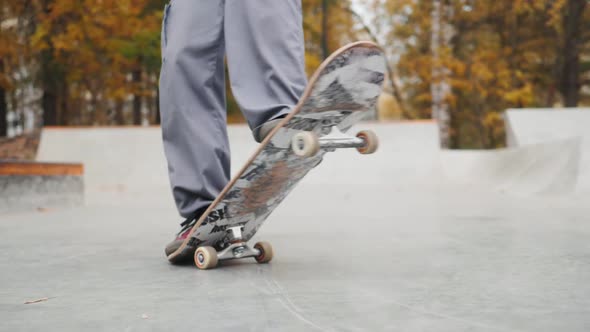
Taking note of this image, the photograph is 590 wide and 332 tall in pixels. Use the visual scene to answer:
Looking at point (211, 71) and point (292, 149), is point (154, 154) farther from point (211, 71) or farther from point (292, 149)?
point (292, 149)

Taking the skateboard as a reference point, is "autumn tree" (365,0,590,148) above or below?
below

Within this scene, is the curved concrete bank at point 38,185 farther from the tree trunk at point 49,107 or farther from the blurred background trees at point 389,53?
the tree trunk at point 49,107

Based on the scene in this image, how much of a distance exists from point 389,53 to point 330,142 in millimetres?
19649

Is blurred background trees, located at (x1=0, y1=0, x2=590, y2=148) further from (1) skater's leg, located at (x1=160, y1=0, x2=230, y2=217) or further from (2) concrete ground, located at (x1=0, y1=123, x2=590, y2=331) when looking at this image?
(1) skater's leg, located at (x1=160, y1=0, x2=230, y2=217)

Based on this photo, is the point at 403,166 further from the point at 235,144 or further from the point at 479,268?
the point at 479,268

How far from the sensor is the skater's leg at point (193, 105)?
2.09 metres

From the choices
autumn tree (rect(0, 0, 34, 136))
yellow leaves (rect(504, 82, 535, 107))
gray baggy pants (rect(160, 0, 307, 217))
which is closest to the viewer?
gray baggy pants (rect(160, 0, 307, 217))

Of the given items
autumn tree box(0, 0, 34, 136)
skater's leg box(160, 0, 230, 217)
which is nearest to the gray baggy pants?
skater's leg box(160, 0, 230, 217)

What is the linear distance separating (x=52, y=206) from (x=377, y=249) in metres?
3.49

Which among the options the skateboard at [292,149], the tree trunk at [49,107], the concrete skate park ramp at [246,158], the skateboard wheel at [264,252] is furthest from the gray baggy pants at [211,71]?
the tree trunk at [49,107]

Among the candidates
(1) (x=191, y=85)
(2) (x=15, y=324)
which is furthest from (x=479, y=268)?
(2) (x=15, y=324)

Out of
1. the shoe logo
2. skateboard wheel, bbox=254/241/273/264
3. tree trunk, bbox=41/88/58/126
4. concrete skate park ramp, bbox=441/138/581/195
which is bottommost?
tree trunk, bbox=41/88/58/126

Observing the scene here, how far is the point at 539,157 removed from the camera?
6664mm

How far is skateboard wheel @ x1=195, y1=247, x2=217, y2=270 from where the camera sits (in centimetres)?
198
